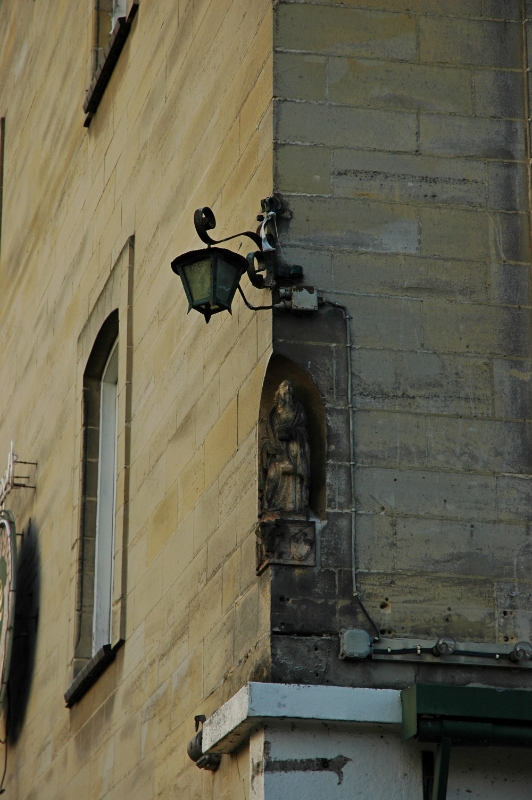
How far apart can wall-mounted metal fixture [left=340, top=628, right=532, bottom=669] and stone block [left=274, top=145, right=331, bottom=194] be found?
2598 millimetres

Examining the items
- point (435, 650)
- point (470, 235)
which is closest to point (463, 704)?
point (435, 650)

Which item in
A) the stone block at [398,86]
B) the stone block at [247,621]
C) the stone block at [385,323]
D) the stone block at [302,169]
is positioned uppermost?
the stone block at [398,86]

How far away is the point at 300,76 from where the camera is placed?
9.01 metres

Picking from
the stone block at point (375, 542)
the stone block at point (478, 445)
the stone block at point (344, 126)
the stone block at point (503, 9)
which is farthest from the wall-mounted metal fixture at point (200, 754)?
the stone block at point (503, 9)

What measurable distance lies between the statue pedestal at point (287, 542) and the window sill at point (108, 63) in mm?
6174

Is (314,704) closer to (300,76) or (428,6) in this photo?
(300,76)

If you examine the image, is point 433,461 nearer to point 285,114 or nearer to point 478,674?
point 478,674

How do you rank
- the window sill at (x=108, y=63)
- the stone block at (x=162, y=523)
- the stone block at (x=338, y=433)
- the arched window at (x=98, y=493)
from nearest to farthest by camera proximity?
1. the stone block at (x=338, y=433)
2. the stone block at (x=162, y=523)
3. the arched window at (x=98, y=493)
4. the window sill at (x=108, y=63)

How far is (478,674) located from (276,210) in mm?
2827

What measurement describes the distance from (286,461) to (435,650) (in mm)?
1272

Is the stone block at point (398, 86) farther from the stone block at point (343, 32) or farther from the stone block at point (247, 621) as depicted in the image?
the stone block at point (247, 621)

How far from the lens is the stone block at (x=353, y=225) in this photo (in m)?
8.70

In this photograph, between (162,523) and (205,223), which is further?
(162,523)

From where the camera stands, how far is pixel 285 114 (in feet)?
29.2
